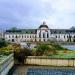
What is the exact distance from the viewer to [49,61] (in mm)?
21922

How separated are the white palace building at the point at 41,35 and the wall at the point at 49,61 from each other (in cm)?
4305

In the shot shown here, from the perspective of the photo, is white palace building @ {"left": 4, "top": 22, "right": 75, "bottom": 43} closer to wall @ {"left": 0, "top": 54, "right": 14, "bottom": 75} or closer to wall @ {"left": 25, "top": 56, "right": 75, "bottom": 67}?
wall @ {"left": 25, "top": 56, "right": 75, "bottom": 67}

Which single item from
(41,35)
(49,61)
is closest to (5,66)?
(49,61)

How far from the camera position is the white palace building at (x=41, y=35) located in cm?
6562

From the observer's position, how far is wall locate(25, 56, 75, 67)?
848 inches

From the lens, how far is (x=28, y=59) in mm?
22578

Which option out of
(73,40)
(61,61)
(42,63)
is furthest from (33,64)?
(73,40)

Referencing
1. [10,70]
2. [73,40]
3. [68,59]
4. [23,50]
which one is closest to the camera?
[10,70]

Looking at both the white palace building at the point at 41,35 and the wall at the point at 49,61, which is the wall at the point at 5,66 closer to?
the wall at the point at 49,61

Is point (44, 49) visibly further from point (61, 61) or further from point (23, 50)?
point (61, 61)

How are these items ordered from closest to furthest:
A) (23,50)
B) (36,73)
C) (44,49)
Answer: (36,73), (23,50), (44,49)

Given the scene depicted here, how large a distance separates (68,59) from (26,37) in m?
45.4

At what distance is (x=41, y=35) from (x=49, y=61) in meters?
43.8

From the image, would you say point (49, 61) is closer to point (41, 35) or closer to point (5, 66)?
point (5, 66)
